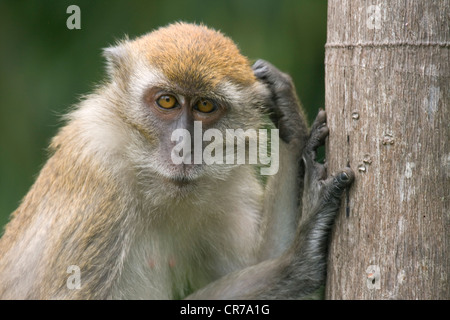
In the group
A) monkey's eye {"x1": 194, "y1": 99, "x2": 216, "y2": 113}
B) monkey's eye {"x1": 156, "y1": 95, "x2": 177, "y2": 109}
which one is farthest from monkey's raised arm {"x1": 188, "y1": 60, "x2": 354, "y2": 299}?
monkey's eye {"x1": 156, "y1": 95, "x2": 177, "y2": 109}

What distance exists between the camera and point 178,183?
4.91 metres

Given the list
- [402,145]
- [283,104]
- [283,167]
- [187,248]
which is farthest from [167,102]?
[402,145]

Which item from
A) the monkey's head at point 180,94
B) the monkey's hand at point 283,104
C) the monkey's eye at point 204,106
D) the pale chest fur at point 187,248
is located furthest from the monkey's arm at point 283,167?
the monkey's eye at point 204,106

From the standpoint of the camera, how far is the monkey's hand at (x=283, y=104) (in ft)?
17.1

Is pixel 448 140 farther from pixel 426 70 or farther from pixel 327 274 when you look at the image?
pixel 327 274

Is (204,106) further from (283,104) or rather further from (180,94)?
(283,104)

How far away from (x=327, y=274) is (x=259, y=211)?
1591mm

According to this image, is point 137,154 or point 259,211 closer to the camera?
point 137,154

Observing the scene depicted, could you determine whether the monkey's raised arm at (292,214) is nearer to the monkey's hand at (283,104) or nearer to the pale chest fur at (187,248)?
the monkey's hand at (283,104)

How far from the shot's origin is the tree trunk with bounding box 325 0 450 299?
3.80 meters

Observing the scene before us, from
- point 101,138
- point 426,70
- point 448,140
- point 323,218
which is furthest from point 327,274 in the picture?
point 101,138

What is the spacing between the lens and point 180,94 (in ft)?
16.5

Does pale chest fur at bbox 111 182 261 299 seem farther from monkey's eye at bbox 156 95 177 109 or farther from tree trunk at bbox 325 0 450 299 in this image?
tree trunk at bbox 325 0 450 299

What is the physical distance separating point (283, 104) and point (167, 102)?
1.06m
